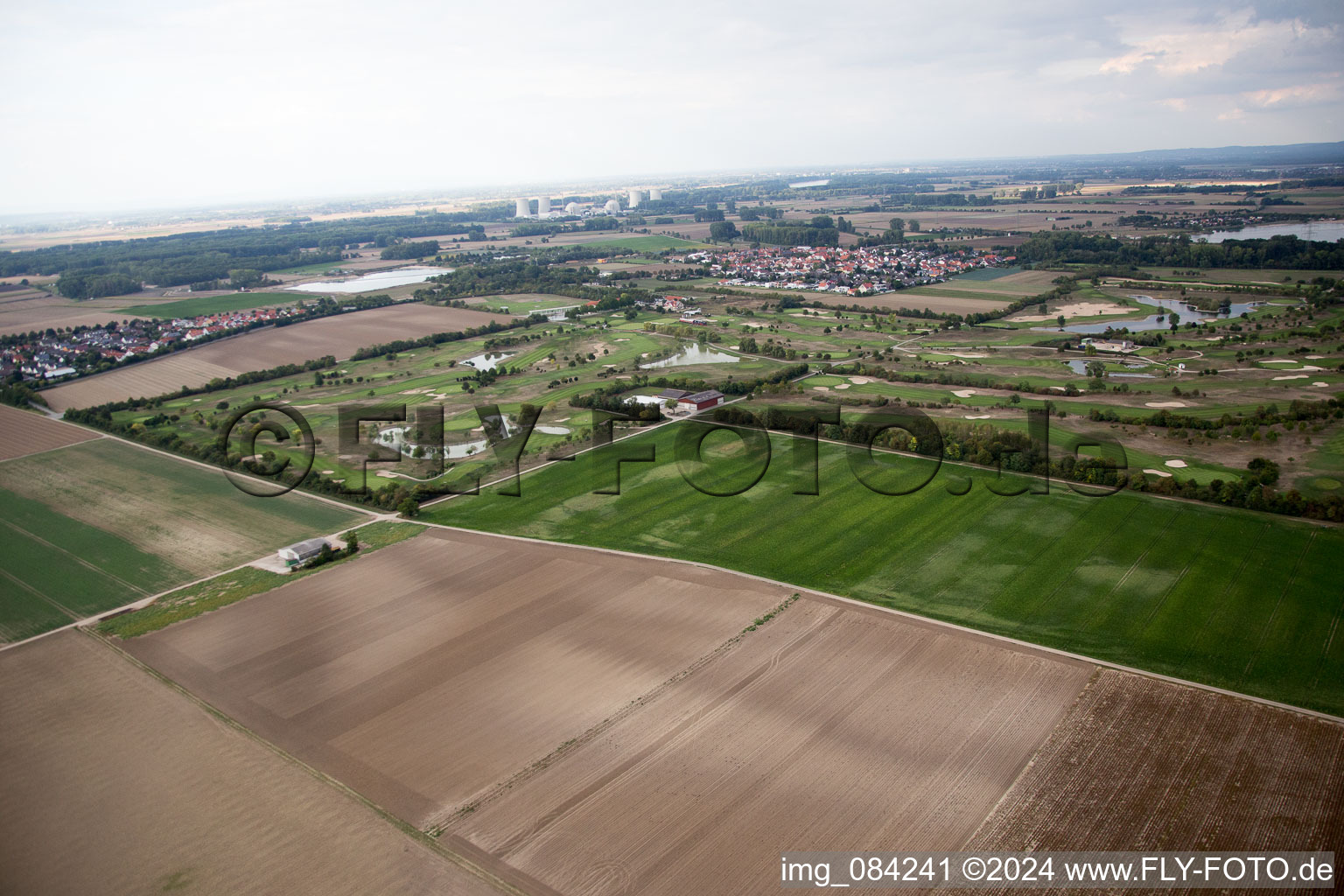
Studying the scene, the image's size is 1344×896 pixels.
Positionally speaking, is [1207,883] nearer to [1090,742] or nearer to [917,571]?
[1090,742]

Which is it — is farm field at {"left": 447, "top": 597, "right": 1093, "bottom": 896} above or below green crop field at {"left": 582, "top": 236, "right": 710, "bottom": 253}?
below

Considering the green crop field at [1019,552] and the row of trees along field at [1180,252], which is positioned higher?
the row of trees along field at [1180,252]

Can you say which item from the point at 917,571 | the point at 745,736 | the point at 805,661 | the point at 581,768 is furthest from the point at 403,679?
the point at 917,571

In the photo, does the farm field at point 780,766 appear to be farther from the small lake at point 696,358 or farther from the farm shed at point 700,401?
the small lake at point 696,358

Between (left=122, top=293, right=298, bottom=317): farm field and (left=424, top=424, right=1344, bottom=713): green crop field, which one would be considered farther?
(left=122, top=293, right=298, bottom=317): farm field

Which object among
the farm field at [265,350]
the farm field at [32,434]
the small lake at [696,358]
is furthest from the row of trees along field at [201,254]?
the small lake at [696,358]

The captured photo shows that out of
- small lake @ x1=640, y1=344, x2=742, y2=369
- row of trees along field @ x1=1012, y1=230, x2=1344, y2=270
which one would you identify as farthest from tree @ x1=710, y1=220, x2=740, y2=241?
small lake @ x1=640, y1=344, x2=742, y2=369

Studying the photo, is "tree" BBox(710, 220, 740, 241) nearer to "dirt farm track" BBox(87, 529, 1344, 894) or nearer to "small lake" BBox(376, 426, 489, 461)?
"small lake" BBox(376, 426, 489, 461)
